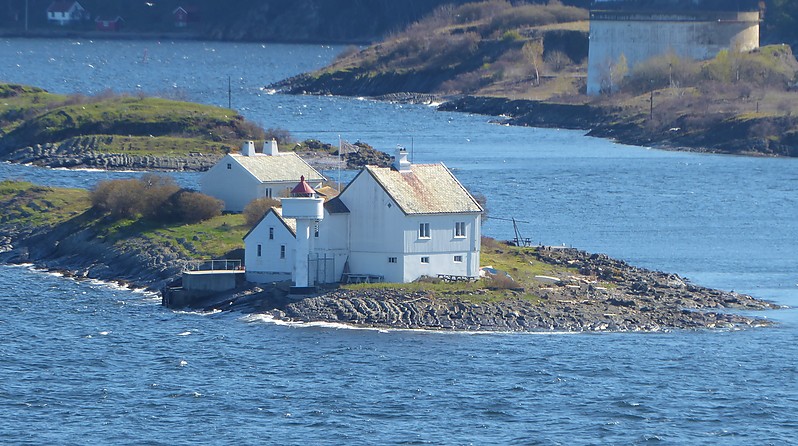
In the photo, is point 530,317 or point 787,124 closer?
point 530,317

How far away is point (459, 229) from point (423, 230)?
1.38 metres

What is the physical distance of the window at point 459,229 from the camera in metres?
57.5

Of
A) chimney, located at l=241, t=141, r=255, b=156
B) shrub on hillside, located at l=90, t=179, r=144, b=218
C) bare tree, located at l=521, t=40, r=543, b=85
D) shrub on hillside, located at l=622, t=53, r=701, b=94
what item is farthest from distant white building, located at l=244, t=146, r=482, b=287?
bare tree, located at l=521, t=40, r=543, b=85

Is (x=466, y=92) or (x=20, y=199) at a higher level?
(x=466, y=92)

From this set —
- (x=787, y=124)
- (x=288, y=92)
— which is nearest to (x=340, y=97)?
(x=288, y=92)

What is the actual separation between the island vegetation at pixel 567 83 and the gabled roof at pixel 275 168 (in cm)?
5434

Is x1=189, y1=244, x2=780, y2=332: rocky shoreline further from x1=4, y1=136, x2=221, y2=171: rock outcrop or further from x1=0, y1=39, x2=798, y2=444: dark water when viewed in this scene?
x1=4, y1=136, x2=221, y2=171: rock outcrop

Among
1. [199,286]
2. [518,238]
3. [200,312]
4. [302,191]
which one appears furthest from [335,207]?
[518,238]

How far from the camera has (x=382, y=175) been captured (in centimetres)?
5762

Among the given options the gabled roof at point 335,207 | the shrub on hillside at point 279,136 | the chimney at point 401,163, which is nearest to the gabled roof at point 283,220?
the gabled roof at point 335,207

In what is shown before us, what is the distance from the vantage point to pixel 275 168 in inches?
2662

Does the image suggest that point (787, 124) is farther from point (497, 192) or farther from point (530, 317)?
point (530, 317)

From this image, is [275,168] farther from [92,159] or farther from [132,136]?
[132,136]

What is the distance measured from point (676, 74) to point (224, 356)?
96350 millimetres
